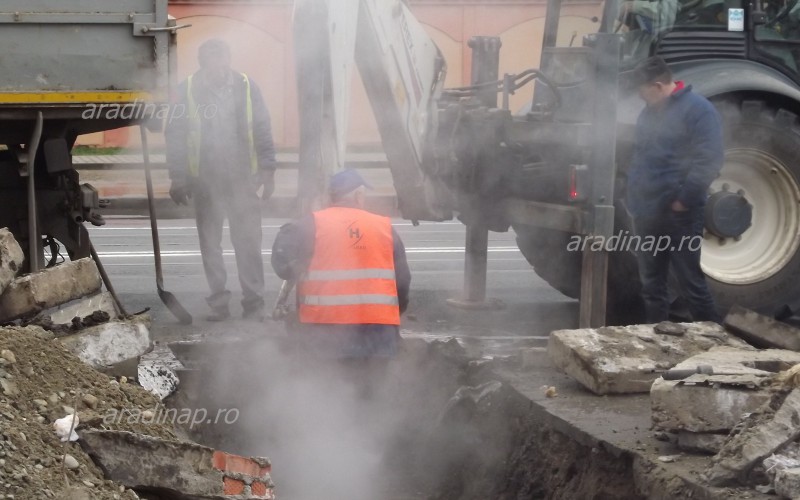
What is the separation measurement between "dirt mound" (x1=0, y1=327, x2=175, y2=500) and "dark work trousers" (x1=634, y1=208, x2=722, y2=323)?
348 cm

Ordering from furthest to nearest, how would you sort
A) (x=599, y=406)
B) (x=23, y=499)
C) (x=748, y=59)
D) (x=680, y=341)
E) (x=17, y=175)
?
(x=748, y=59) → (x=17, y=175) → (x=680, y=341) → (x=599, y=406) → (x=23, y=499)

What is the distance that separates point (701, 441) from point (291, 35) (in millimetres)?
2966

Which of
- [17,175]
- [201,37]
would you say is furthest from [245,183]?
[201,37]

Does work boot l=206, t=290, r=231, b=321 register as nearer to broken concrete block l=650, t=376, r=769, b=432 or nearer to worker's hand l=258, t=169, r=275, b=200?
worker's hand l=258, t=169, r=275, b=200

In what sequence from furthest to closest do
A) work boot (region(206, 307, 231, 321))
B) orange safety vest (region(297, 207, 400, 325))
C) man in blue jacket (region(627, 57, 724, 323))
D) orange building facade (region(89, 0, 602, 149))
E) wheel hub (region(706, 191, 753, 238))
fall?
orange building facade (region(89, 0, 602, 149)) < work boot (region(206, 307, 231, 321)) < wheel hub (region(706, 191, 753, 238)) < man in blue jacket (region(627, 57, 724, 323)) < orange safety vest (region(297, 207, 400, 325))

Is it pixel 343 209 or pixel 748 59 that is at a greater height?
pixel 748 59

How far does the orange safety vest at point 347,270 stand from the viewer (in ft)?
19.4

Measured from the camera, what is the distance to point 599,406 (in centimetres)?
588

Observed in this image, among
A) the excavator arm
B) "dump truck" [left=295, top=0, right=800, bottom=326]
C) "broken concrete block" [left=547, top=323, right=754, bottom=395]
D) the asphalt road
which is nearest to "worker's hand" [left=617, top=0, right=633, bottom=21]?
"dump truck" [left=295, top=0, right=800, bottom=326]

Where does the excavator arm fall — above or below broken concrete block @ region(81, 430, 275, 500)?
above

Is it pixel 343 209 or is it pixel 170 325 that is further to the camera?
pixel 170 325

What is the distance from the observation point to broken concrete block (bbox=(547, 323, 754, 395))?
19.7 feet

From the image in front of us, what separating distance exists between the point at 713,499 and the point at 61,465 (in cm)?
240

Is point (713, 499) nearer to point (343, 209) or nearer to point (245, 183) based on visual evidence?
point (343, 209)
